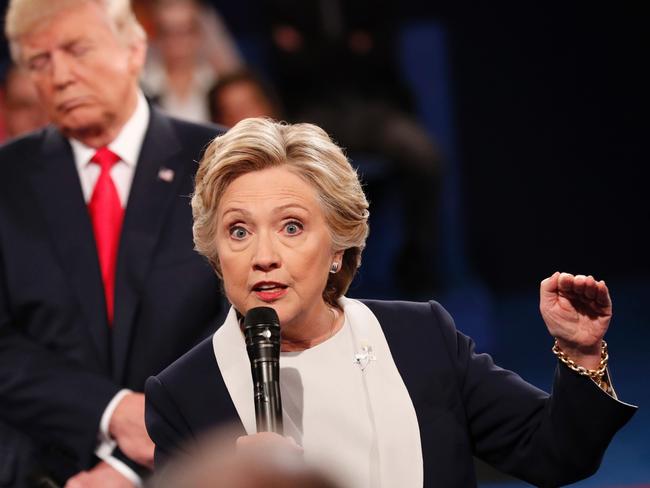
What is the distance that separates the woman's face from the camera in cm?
195

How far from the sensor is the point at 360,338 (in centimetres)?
207

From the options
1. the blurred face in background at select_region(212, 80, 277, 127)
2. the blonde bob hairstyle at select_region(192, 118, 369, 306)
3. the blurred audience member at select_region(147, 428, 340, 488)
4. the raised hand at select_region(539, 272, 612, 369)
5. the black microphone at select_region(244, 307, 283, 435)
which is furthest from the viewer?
the blurred face in background at select_region(212, 80, 277, 127)

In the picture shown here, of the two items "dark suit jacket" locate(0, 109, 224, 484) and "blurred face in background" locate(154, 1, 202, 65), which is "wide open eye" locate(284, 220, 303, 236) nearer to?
"dark suit jacket" locate(0, 109, 224, 484)

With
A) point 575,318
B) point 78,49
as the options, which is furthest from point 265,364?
point 78,49

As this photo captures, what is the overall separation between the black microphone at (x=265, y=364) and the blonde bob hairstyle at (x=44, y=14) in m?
1.05

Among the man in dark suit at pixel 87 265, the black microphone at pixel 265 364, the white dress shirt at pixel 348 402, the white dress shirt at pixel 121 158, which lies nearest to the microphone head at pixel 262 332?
the black microphone at pixel 265 364

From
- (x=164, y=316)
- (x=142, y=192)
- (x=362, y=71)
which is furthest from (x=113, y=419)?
(x=362, y=71)

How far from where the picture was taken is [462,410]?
203 centimetres

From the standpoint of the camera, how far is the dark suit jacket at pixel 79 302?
8.25 feet

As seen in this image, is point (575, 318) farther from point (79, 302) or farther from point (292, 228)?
point (79, 302)

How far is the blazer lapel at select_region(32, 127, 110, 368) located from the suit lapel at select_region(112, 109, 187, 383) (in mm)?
37

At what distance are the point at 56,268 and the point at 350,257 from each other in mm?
692

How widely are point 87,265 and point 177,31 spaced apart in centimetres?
300

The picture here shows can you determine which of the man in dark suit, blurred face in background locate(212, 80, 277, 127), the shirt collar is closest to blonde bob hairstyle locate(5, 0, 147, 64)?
the man in dark suit
